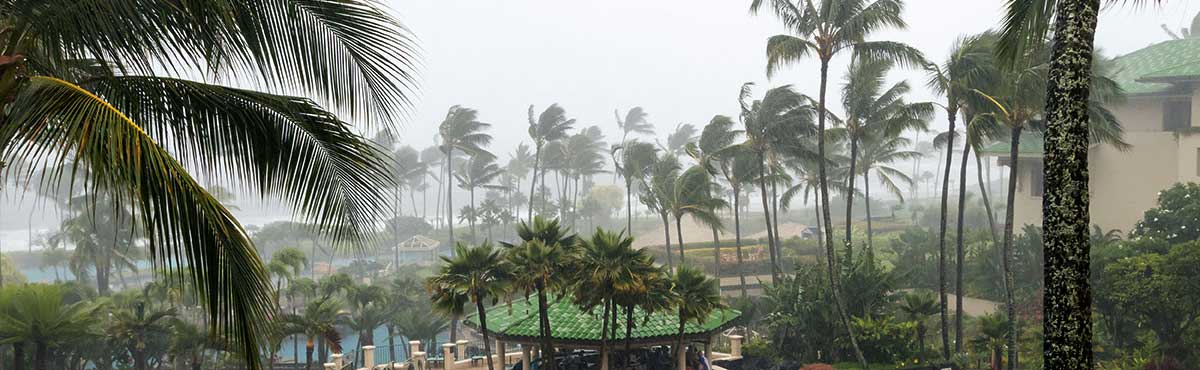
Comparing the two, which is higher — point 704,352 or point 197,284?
point 197,284

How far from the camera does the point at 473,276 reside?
20.7m

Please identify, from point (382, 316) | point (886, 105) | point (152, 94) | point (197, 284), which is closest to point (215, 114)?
point (152, 94)

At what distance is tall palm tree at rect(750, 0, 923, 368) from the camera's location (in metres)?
28.0

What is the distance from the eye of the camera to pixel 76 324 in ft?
89.8

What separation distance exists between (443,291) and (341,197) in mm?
14555

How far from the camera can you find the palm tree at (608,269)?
2028 cm

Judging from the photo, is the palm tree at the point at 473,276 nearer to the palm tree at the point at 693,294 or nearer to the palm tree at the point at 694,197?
the palm tree at the point at 693,294

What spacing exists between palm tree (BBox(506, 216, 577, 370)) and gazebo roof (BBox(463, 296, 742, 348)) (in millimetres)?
1585

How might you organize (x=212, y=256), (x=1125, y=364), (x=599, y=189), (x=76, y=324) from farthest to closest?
(x=599, y=189) → (x=76, y=324) → (x=1125, y=364) → (x=212, y=256)

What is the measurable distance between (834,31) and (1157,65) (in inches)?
693

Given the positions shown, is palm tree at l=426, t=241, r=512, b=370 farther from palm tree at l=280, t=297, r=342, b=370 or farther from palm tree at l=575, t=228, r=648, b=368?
palm tree at l=280, t=297, r=342, b=370

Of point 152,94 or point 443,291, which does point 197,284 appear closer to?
point 152,94

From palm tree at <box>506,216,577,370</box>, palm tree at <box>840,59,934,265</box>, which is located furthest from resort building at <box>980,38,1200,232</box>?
palm tree at <box>506,216,577,370</box>

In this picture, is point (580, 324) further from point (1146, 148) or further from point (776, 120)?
point (1146, 148)
